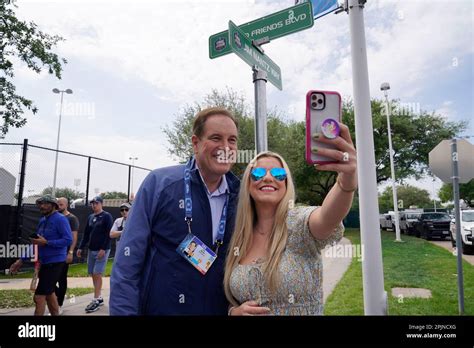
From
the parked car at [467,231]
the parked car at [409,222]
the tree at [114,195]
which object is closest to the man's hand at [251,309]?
the parked car at [467,231]

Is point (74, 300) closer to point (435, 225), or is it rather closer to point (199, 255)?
point (199, 255)

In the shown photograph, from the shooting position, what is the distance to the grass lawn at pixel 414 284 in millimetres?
4508

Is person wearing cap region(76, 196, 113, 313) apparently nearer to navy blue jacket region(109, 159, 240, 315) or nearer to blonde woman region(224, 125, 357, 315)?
navy blue jacket region(109, 159, 240, 315)

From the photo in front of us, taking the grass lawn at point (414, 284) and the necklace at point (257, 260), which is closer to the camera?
the necklace at point (257, 260)

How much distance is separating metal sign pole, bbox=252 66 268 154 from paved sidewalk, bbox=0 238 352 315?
2175 mm

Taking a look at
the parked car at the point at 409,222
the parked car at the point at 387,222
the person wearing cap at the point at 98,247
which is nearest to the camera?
the person wearing cap at the point at 98,247

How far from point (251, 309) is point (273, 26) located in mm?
2594

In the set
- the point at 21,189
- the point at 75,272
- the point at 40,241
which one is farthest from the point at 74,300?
the point at 21,189

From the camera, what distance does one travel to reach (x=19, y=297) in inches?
238

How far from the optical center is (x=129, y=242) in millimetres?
1599

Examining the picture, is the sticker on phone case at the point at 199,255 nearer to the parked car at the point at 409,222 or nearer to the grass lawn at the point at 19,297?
the grass lawn at the point at 19,297

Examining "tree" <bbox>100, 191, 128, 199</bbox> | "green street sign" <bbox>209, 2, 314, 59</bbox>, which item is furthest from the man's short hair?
"tree" <bbox>100, 191, 128, 199</bbox>

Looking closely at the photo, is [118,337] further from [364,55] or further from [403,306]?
[403,306]

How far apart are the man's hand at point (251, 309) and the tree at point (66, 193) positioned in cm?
873
